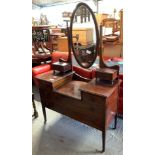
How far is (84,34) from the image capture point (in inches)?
68.4

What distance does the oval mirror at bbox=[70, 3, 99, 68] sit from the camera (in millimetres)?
1641

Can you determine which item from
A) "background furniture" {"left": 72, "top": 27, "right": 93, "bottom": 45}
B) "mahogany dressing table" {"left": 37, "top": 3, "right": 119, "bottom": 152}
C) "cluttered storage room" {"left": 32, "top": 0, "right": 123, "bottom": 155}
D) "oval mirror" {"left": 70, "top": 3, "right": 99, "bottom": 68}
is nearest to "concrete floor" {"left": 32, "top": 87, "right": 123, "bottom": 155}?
"cluttered storage room" {"left": 32, "top": 0, "right": 123, "bottom": 155}

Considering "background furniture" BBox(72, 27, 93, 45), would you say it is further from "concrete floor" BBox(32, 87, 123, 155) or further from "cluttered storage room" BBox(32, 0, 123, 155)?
"concrete floor" BBox(32, 87, 123, 155)

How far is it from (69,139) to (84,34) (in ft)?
3.69

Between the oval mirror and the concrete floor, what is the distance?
773mm

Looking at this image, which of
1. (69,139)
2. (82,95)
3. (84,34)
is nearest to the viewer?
(82,95)

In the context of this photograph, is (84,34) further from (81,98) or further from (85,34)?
(81,98)

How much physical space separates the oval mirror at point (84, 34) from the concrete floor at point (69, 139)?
A: 77 cm

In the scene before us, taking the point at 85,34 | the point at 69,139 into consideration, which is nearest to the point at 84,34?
the point at 85,34
